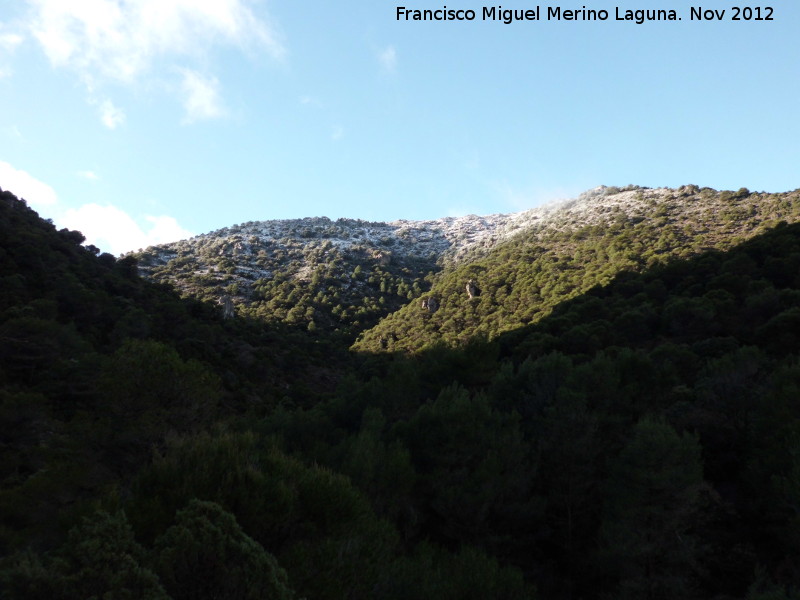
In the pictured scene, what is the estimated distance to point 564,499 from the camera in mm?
17125

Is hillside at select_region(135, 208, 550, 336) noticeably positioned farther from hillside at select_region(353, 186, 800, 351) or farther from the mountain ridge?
hillside at select_region(353, 186, 800, 351)

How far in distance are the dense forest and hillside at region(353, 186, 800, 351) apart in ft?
26.6

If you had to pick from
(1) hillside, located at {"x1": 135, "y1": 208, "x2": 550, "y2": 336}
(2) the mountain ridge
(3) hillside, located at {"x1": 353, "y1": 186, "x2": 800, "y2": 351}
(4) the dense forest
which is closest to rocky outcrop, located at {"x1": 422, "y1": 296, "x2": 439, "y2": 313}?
(3) hillside, located at {"x1": 353, "y1": 186, "x2": 800, "y2": 351}

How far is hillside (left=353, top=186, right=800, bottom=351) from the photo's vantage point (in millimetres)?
45125

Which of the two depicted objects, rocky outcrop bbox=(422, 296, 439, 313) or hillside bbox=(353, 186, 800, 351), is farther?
rocky outcrop bbox=(422, 296, 439, 313)

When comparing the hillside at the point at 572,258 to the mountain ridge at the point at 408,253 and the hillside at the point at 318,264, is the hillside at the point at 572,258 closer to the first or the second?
the mountain ridge at the point at 408,253

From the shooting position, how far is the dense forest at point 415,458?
869 cm

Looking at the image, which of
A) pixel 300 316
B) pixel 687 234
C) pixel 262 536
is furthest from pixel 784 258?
pixel 300 316

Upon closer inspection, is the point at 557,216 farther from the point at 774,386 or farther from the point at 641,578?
the point at 641,578

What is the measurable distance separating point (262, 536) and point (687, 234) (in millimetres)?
55642

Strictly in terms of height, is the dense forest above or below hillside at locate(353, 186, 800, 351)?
below

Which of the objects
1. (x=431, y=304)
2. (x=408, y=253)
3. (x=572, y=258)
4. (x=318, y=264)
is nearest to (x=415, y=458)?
(x=431, y=304)

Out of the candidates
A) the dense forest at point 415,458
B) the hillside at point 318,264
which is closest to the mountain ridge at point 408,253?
the hillside at point 318,264

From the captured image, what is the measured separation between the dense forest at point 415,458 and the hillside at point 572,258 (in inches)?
320
